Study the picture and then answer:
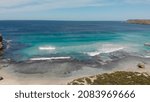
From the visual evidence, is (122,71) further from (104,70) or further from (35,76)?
(35,76)

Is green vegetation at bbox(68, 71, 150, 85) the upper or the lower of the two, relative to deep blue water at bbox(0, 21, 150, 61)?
upper

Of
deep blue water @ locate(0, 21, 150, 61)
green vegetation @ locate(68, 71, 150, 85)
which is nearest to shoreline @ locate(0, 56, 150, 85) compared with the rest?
green vegetation @ locate(68, 71, 150, 85)

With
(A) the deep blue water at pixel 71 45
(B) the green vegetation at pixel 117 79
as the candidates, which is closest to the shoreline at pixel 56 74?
(B) the green vegetation at pixel 117 79

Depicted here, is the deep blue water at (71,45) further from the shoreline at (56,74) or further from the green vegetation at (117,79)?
the green vegetation at (117,79)

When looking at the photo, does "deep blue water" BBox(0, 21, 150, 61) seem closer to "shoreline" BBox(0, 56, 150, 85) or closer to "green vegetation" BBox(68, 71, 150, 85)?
"shoreline" BBox(0, 56, 150, 85)

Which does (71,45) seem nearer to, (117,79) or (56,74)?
(56,74)

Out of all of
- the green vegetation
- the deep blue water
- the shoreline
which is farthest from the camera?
the deep blue water

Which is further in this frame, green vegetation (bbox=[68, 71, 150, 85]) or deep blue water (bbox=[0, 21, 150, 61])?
deep blue water (bbox=[0, 21, 150, 61])
